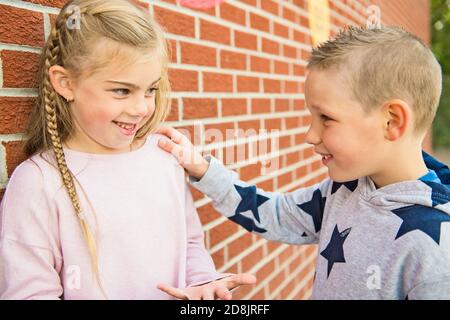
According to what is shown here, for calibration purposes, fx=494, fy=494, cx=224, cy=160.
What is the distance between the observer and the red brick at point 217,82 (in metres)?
2.35

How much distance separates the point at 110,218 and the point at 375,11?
493cm

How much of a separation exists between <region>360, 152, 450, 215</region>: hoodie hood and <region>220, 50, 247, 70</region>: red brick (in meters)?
1.14

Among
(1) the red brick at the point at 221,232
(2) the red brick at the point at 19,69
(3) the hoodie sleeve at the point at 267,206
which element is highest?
(2) the red brick at the point at 19,69

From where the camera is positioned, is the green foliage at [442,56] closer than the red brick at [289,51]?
No

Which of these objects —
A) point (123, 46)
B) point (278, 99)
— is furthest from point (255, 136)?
point (123, 46)

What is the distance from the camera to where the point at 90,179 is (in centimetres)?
149

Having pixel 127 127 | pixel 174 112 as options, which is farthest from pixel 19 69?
pixel 174 112

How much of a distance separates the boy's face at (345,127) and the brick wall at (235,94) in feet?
2.28

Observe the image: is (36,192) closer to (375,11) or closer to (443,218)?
(443,218)

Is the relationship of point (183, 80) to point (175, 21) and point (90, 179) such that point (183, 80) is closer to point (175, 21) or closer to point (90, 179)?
point (175, 21)

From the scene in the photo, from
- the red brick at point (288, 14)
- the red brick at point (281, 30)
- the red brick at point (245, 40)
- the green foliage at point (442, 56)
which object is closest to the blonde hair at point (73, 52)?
the red brick at point (245, 40)

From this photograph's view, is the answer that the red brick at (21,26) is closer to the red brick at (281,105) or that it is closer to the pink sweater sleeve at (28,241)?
the pink sweater sleeve at (28,241)

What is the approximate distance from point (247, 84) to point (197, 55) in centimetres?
59

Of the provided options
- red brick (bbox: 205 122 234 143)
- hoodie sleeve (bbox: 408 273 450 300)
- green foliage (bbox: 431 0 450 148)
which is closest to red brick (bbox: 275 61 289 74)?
red brick (bbox: 205 122 234 143)
